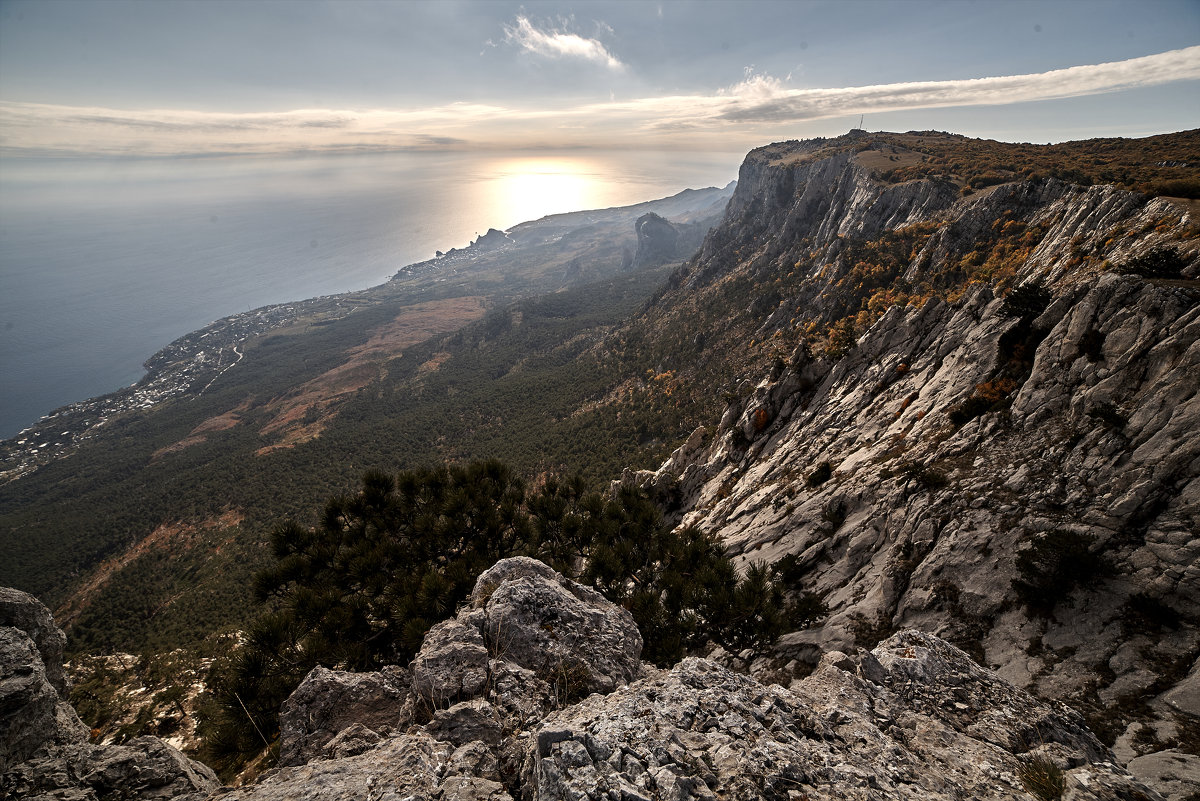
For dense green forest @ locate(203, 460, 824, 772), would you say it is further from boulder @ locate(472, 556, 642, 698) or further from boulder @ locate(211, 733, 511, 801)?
boulder @ locate(211, 733, 511, 801)

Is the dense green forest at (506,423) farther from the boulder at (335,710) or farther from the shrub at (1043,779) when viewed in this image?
the boulder at (335,710)

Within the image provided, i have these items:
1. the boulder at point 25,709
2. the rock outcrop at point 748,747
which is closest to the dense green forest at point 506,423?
the rock outcrop at point 748,747

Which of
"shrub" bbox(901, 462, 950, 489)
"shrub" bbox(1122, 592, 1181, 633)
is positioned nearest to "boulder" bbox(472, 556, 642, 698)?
"shrub" bbox(1122, 592, 1181, 633)

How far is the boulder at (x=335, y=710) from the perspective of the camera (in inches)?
409

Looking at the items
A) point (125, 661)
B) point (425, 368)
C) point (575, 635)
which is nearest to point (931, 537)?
point (575, 635)

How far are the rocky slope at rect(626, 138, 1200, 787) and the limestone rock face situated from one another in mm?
3101

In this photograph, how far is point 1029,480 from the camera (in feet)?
50.5

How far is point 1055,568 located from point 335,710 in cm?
2116

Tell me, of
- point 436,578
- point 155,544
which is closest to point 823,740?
point 436,578

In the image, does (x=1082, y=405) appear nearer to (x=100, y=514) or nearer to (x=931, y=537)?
(x=931, y=537)

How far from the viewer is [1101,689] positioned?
1065 centimetres

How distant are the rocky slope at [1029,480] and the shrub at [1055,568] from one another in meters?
0.05

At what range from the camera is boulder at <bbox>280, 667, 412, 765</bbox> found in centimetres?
1039

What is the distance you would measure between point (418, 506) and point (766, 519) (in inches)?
779
